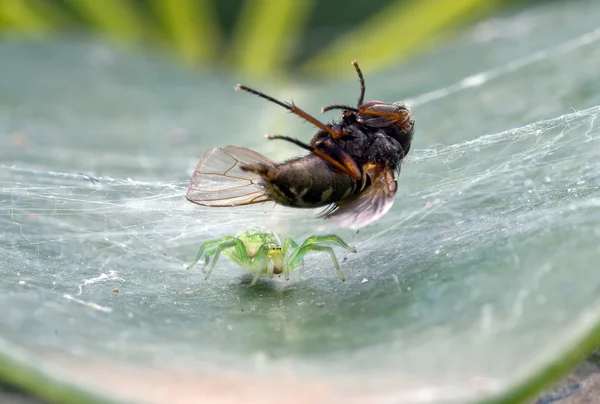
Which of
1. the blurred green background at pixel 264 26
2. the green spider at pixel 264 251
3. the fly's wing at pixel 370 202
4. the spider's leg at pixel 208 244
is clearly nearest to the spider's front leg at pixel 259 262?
the green spider at pixel 264 251

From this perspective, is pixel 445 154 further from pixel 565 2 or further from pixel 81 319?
pixel 565 2

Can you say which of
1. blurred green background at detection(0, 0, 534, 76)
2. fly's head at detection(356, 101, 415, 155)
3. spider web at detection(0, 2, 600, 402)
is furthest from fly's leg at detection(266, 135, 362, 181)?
blurred green background at detection(0, 0, 534, 76)

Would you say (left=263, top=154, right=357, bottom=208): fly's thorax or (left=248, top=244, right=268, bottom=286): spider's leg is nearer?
(left=263, top=154, right=357, bottom=208): fly's thorax

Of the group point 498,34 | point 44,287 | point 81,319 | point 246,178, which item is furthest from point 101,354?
point 498,34

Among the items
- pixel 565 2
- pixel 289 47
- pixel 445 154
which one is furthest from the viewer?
pixel 289 47

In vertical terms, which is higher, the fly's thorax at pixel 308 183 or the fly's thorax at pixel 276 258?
the fly's thorax at pixel 308 183

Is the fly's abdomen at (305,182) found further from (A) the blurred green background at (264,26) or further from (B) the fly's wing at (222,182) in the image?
(A) the blurred green background at (264,26)

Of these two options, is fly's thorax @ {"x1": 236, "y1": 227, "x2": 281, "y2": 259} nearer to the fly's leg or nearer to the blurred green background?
the fly's leg
